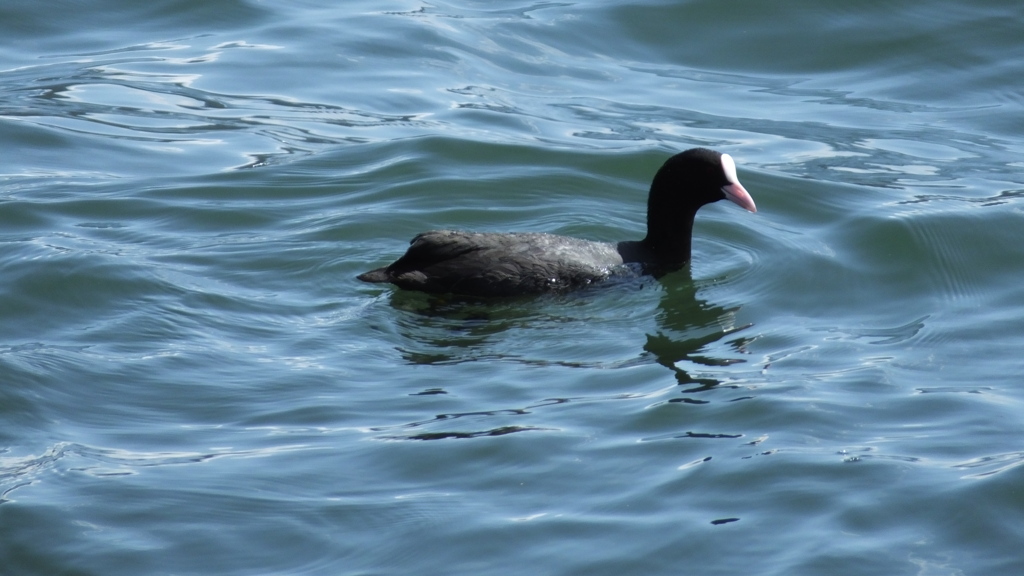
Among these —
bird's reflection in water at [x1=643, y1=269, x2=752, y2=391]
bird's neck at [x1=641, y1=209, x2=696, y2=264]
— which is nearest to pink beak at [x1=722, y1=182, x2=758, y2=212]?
bird's neck at [x1=641, y1=209, x2=696, y2=264]

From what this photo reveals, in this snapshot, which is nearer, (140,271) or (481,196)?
(140,271)

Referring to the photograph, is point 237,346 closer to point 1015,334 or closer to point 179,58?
point 1015,334

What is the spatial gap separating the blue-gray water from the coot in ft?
0.42

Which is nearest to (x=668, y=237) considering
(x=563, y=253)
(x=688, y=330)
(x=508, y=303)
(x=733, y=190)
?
(x=733, y=190)

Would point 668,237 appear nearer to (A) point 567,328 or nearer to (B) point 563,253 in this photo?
(B) point 563,253

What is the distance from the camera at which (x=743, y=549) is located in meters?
4.66

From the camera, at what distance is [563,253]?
7.36 meters

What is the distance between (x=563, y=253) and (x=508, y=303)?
17.6 inches

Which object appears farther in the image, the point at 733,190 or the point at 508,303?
the point at 733,190

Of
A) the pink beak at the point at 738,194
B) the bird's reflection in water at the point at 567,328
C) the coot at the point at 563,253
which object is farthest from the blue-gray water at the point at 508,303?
the pink beak at the point at 738,194

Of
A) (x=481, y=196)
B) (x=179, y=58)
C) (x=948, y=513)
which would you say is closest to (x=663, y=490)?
(x=948, y=513)

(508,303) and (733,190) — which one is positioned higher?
(733,190)

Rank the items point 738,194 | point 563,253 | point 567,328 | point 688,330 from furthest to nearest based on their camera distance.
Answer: point 738,194
point 563,253
point 688,330
point 567,328

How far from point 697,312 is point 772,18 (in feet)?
20.4
